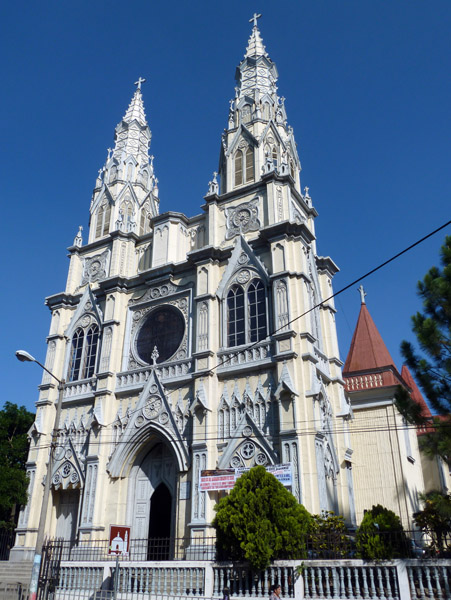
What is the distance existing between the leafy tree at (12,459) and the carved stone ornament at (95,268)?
798 centimetres

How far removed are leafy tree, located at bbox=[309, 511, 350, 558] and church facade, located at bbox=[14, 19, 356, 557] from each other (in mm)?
2074

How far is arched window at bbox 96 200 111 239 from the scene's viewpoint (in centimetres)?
2980

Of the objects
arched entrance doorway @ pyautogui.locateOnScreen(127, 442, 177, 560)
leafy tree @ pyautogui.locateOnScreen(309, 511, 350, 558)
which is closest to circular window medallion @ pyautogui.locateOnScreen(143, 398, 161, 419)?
arched entrance doorway @ pyautogui.locateOnScreen(127, 442, 177, 560)

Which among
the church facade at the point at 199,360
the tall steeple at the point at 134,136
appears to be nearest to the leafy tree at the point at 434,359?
the church facade at the point at 199,360

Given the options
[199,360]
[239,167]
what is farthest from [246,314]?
[239,167]

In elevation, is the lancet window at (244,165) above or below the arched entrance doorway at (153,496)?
above

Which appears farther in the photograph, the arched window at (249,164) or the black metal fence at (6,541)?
the arched window at (249,164)

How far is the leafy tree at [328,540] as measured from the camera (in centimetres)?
1290

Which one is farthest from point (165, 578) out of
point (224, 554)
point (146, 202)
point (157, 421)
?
point (146, 202)

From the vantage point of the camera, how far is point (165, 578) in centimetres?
1390

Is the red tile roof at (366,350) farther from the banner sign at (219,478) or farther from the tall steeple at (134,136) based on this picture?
the tall steeple at (134,136)

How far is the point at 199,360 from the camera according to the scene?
70.9 feet

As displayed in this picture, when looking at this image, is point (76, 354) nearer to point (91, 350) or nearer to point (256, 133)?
point (91, 350)

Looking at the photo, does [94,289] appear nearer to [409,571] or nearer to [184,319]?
[184,319]
